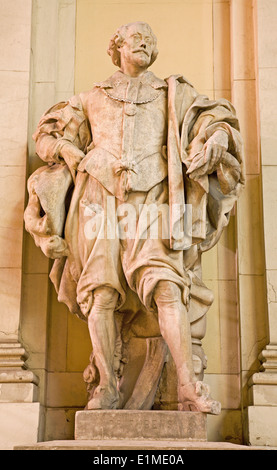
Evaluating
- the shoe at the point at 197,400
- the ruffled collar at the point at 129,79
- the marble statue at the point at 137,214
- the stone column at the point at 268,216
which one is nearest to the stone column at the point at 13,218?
the marble statue at the point at 137,214

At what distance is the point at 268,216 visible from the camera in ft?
22.2

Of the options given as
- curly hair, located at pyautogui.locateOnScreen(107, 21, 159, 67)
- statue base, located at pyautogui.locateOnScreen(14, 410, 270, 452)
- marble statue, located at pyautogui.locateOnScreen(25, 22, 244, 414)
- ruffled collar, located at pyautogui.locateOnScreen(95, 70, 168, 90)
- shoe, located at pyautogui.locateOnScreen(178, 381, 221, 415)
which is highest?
curly hair, located at pyautogui.locateOnScreen(107, 21, 159, 67)

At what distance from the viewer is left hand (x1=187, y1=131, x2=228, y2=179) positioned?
5785 millimetres

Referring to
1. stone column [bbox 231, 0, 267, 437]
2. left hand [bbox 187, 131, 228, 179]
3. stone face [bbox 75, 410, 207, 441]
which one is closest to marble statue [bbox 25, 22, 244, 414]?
left hand [bbox 187, 131, 228, 179]

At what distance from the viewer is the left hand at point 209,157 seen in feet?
19.0

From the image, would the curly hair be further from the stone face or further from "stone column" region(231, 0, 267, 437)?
the stone face

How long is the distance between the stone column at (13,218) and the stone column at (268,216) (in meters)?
1.62

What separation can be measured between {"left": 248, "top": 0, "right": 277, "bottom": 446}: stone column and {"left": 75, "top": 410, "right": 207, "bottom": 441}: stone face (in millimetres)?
979

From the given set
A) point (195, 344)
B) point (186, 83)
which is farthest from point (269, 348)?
point (186, 83)

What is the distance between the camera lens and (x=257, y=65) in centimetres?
716

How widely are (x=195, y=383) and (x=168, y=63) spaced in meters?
3.16

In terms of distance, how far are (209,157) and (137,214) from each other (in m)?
0.63

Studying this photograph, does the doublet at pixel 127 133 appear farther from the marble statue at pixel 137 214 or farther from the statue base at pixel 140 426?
the statue base at pixel 140 426

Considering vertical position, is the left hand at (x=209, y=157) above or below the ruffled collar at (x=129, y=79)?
below
